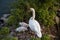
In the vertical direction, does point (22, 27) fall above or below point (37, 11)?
below

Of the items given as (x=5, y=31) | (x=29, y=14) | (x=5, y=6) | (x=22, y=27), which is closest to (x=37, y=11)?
(x=29, y=14)

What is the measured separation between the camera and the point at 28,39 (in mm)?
6262

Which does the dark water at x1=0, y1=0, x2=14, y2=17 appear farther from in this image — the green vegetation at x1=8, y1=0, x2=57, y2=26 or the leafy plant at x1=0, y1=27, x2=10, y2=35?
the leafy plant at x1=0, y1=27, x2=10, y2=35

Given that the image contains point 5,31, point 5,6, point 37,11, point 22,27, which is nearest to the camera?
point 5,31

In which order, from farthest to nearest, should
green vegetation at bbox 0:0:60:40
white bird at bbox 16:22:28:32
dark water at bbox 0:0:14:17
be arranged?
1. dark water at bbox 0:0:14:17
2. green vegetation at bbox 0:0:60:40
3. white bird at bbox 16:22:28:32

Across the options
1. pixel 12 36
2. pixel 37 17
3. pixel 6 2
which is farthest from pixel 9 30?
pixel 6 2

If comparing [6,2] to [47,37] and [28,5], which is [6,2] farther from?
[47,37]

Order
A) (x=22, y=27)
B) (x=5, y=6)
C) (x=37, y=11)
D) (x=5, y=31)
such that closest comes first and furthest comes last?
1. (x=5, y=31)
2. (x=22, y=27)
3. (x=37, y=11)
4. (x=5, y=6)

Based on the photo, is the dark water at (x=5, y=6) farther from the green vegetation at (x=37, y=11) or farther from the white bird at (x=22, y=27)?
the white bird at (x=22, y=27)

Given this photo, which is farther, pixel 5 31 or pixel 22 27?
pixel 22 27

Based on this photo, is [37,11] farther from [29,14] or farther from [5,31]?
[5,31]

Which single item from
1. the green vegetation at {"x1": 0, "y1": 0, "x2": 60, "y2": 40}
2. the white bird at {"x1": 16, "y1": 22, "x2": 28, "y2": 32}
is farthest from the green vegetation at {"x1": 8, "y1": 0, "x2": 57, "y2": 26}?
the white bird at {"x1": 16, "y1": 22, "x2": 28, "y2": 32}

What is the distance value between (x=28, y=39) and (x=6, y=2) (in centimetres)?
274

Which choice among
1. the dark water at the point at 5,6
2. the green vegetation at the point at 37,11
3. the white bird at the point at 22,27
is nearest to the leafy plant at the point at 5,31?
the white bird at the point at 22,27
